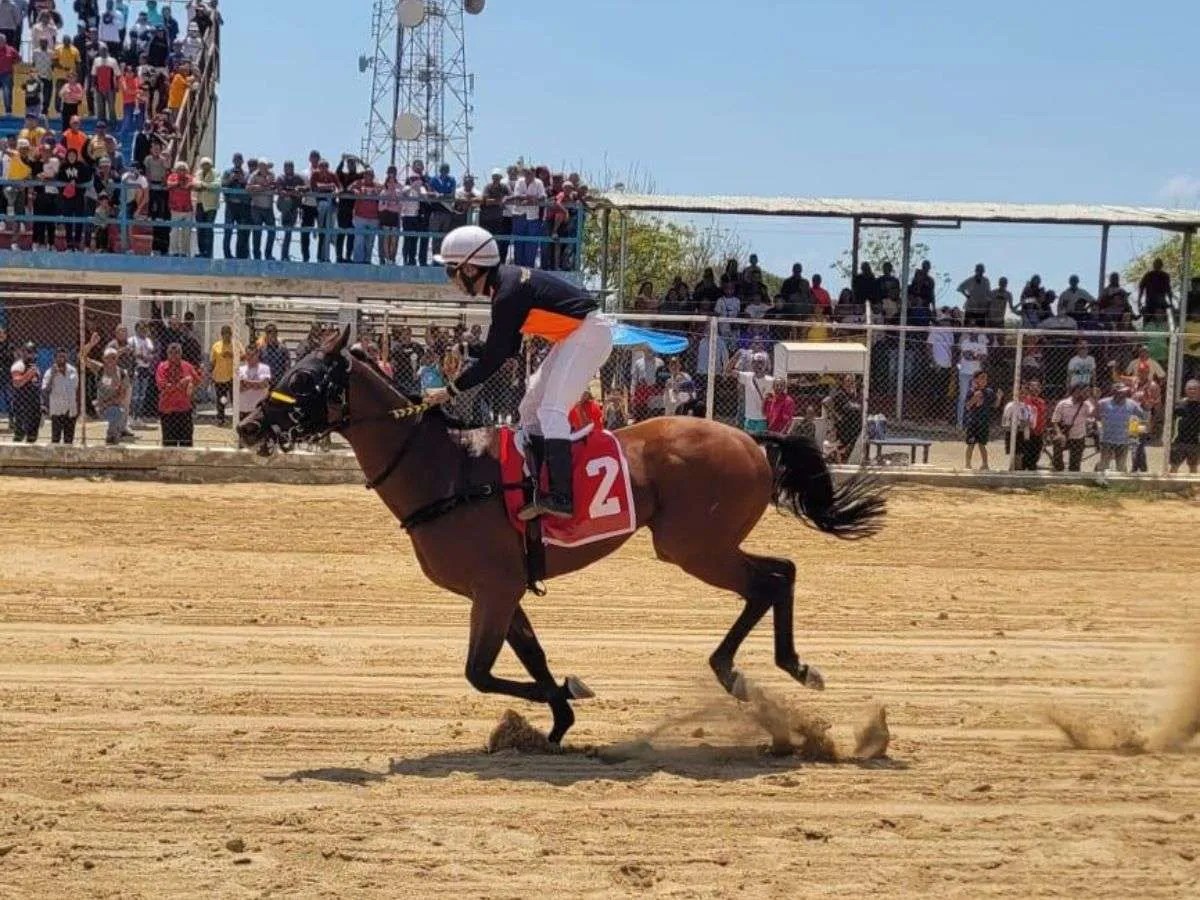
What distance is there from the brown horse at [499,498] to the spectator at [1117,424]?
41.3 feet

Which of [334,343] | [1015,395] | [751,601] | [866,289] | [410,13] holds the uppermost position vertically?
[410,13]

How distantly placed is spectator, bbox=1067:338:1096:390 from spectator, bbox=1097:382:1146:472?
1.23 ft

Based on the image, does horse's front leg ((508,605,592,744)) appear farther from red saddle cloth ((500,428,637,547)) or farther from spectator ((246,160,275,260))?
spectator ((246,160,275,260))

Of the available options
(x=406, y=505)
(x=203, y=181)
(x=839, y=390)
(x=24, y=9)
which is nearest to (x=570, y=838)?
(x=406, y=505)

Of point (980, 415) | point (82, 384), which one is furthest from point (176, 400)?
point (980, 415)

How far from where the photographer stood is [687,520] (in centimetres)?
913

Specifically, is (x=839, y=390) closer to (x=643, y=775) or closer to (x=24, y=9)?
(x=643, y=775)

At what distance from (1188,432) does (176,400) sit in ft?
42.6

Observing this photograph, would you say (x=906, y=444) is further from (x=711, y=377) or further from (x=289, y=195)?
(x=289, y=195)

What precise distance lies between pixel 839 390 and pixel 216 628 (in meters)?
10.5

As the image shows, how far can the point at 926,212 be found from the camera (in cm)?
2662

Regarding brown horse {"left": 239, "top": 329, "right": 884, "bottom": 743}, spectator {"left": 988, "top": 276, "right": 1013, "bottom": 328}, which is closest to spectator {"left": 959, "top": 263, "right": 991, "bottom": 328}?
spectator {"left": 988, "top": 276, "right": 1013, "bottom": 328}

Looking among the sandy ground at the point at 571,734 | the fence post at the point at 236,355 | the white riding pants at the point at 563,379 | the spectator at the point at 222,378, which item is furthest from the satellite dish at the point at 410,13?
the white riding pants at the point at 563,379

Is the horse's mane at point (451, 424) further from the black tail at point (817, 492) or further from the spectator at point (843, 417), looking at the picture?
the spectator at point (843, 417)
